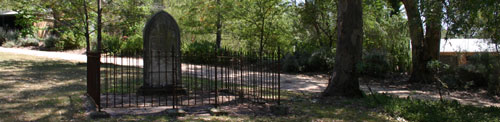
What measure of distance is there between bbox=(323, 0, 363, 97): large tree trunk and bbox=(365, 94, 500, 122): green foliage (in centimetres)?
68

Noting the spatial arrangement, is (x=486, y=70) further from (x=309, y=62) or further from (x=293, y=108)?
(x=293, y=108)

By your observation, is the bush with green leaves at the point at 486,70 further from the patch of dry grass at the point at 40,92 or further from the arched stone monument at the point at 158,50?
the patch of dry grass at the point at 40,92

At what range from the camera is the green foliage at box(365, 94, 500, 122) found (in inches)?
288

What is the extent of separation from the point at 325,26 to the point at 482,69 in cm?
734

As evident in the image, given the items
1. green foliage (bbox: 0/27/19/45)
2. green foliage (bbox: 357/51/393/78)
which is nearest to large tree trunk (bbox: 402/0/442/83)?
green foliage (bbox: 357/51/393/78)

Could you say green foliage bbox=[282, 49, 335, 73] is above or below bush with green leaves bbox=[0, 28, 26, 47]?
below

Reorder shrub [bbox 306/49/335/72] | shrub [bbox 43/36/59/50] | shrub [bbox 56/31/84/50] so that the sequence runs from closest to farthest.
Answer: shrub [bbox 306/49/335/72] < shrub [bbox 56/31/84/50] < shrub [bbox 43/36/59/50]

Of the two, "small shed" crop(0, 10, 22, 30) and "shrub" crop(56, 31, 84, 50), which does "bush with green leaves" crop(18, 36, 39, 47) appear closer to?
"shrub" crop(56, 31, 84, 50)

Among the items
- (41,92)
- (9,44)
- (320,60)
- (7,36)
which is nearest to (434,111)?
(41,92)

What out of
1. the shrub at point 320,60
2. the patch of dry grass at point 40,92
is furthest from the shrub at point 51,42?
the shrub at point 320,60

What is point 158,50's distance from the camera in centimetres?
941

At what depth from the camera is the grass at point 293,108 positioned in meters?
7.02

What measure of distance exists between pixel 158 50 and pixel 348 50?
431cm

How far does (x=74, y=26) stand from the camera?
16375mm
